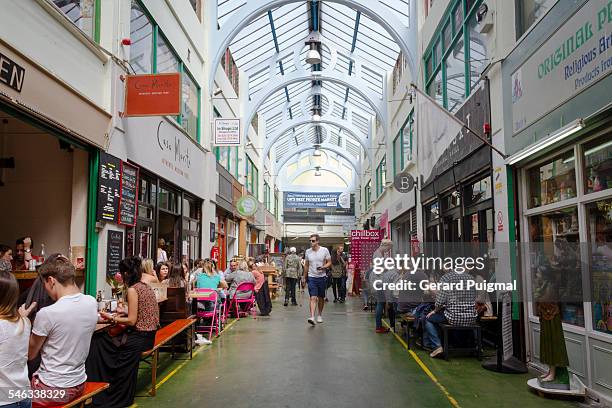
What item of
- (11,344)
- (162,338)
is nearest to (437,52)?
(162,338)

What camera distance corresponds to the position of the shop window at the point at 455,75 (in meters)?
8.89

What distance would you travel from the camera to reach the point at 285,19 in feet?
58.0

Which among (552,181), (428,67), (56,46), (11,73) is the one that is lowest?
(552,181)

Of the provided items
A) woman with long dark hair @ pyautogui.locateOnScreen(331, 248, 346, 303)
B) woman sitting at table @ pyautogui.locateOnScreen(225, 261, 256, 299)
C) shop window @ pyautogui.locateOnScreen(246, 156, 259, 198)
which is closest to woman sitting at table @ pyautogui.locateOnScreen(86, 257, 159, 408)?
woman sitting at table @ pyautogui.locateOnScreen(225, 261, 256, 299)

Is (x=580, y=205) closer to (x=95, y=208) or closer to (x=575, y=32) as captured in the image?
(x=575, y=32)

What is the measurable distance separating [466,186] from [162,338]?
5.74 metres

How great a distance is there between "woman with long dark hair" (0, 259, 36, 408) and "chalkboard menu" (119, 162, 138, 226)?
4.59 metres

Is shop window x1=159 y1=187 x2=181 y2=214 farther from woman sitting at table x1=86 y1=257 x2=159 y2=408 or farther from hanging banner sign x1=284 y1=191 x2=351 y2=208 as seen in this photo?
hanging banner sign x1=284 y1=191 x2=351 y2=208

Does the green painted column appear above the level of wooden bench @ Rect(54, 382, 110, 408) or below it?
above

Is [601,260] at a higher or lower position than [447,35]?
lower

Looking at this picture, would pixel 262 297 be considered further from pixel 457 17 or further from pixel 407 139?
pixel 407 139

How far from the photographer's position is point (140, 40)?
8.21 m

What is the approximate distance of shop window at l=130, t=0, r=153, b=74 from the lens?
7.86 meters

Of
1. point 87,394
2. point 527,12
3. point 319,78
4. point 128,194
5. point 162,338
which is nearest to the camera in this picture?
point 87,394
